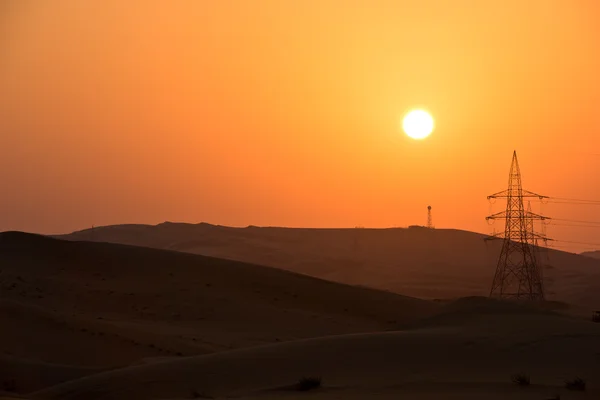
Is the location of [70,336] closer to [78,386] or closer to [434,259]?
[78,386]

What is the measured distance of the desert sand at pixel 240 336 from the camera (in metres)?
17.6

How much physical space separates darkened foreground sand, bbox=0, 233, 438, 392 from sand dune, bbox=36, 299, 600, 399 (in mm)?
5329

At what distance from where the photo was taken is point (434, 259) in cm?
13838

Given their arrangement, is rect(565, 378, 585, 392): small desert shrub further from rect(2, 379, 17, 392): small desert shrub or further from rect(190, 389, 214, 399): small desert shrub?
rect(2, 379, 17, 392): small desert shrub

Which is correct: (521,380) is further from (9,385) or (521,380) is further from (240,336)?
(240,336)

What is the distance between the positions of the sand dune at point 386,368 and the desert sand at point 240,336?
0.04 m

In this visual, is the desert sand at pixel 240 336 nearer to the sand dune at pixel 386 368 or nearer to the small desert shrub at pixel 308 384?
the sand dune at pixel 386 368

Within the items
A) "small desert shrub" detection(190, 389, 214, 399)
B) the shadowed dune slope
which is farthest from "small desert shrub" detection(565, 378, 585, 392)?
the shadowed dune slope

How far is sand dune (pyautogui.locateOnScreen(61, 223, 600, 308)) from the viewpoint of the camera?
3969 inches

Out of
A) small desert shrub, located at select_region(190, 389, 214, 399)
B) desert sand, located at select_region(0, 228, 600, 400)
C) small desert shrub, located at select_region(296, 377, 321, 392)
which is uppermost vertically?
desert sand, located at select_region(0, 228, 600, 400)

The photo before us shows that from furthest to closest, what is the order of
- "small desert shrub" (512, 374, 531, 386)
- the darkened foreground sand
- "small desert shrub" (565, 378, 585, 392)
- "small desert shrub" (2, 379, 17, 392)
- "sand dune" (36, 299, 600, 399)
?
the darkened foreground sand < "small desert shrub" (2, 379, 17, 392) < "sand dune" (36, 299, 600, 399) < "small desert shrub" (512, 374, 531, 386) < "small desert shrub" (565, 378, 585, 392)

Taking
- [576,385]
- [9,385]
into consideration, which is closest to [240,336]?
[9,385]

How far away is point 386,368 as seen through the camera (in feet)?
60.6

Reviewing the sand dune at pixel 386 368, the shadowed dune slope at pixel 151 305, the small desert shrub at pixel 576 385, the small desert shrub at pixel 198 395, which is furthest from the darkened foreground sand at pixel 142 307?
the small desert shrub at pixel 576 385
